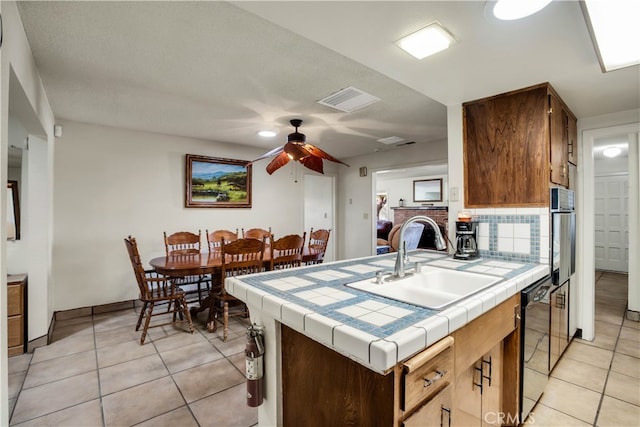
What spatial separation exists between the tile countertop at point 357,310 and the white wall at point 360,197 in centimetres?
329

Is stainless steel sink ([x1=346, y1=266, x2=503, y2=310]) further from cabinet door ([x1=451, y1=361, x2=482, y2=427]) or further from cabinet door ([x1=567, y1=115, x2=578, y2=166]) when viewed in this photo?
cabinet door ([x1=567, y1=115, x2=578, y2=166])

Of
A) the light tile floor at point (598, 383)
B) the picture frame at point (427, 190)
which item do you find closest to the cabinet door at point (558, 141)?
the light tile floor at point (598, 383)

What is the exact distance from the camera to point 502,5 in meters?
1.20

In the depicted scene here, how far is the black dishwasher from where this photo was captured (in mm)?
1534

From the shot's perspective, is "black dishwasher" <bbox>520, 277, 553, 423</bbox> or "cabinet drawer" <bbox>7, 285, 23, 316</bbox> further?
"cabinet drawer" <bbox>7, 285, 23, 316</bbox>

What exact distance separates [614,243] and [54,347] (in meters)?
7.99

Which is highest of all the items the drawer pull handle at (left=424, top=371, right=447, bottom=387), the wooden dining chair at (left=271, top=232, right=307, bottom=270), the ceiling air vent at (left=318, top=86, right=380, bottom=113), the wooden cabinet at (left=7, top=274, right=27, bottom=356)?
the ceiling air vent at (left=318, top=86, right=380, bottom=113)

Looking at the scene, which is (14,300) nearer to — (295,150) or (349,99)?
(295,150)

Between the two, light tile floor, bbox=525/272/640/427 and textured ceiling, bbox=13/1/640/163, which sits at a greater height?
textured ceiling, bbox=13/1/640/163

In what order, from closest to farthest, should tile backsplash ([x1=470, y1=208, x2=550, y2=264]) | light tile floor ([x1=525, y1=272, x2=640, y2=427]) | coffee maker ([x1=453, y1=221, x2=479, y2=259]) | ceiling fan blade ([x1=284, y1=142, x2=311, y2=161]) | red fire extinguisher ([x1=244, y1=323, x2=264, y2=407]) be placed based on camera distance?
red fire extinguisher ([x1=244, y1=323, x2=264, y2=407]), light tile floor ([x1=525, y1=272, x2=640, y2=427]), tile backsplash ([x1=470, y1=208, x2=550, y2=264]), coffee maker ([x1=453, y1=221, x2=479, y2=259]), ceiling fan blade ([x1=284, y1=142, x2=311, y2=161])

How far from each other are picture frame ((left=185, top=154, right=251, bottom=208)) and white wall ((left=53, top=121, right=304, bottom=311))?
0.10 meters

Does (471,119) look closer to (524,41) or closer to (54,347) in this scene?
(524,41)

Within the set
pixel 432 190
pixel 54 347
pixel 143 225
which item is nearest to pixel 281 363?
pixel 54 347

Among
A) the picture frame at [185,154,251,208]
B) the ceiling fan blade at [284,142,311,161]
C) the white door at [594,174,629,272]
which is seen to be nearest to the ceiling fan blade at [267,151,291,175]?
the ceiling fan blade at [284,142,311,161]
